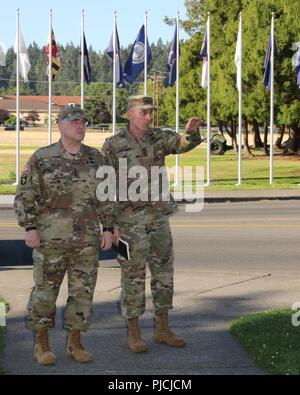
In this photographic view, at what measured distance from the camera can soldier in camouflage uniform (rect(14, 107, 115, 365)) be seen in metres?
6.36

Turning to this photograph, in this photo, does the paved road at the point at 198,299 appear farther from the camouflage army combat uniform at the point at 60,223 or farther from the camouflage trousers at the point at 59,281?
the camouflage army combat uniform at the point at 60,223

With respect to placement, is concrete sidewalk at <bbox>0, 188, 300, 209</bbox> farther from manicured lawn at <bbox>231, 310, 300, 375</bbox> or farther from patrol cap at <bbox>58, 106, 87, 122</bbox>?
patrol cap at <bbox>58, 106, 87, 122</bbox>

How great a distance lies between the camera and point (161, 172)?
693 cm

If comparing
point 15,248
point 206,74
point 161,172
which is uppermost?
point 206,74

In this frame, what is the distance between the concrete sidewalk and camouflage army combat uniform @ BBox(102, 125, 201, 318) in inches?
629

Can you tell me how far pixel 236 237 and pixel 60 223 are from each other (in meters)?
8.71

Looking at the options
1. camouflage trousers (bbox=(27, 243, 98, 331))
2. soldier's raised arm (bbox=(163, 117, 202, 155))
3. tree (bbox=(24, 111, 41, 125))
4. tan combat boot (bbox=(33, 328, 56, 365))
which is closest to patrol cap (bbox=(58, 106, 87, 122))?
soldier's raised arm (bbox=(163, 117, 202, 155))

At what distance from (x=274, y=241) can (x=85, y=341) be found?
24.9 feet

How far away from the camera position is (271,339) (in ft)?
22.6

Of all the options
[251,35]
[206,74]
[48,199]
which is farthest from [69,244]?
[251,35]

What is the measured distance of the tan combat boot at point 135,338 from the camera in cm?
665

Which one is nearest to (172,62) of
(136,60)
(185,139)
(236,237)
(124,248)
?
(136,60)

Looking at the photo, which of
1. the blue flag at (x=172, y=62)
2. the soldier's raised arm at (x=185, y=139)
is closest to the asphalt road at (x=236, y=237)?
the soldier's raised arm at (x=185, y=139)
